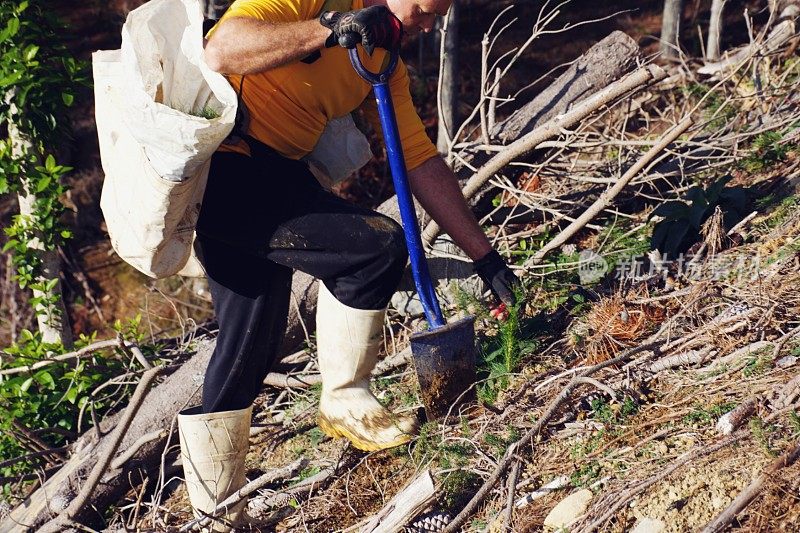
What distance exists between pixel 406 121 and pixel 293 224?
25.2 inches

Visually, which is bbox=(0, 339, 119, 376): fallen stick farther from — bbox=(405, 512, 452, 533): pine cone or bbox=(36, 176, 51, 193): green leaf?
bbox=(405, 512, 452, 533): pine cone

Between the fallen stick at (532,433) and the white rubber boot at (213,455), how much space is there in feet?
2.72

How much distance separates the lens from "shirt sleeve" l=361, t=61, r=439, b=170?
3.18 m

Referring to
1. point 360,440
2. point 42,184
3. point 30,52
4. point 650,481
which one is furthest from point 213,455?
point 30,52

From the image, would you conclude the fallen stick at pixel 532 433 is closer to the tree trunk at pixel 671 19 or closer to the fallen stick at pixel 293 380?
the fallen stick at pixel 293 380

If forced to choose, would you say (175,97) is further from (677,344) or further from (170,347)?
(170,347)

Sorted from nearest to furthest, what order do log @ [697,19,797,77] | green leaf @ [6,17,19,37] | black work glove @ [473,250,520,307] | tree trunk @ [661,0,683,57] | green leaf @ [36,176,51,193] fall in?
black work glove @ [473,250,520,307], green leaf @ [6,17,19,37], green leaf @ [36,176,51,193], log @ [697,19,797,77], tree trunk @ [661,0,683,57]

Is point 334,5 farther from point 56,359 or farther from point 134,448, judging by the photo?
point 56,359

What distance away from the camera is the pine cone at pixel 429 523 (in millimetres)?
2895

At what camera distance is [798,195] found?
156 inches

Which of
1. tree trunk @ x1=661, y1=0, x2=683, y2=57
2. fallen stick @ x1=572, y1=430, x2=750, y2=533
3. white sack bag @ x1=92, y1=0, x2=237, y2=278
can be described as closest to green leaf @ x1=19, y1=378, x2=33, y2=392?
white sack bag @ x1=92, y1=0, x2=237, y2=278

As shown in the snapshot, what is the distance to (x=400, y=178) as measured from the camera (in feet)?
10.1

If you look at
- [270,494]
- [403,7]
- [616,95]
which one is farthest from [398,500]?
[616,95]

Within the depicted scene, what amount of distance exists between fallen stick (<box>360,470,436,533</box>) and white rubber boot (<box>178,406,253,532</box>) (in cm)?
58
